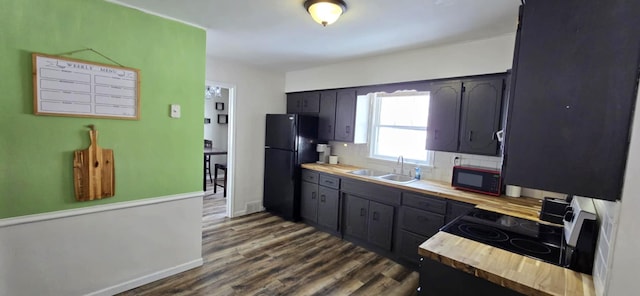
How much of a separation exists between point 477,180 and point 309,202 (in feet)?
7.08

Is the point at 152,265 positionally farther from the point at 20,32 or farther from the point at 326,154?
the point at 326,154

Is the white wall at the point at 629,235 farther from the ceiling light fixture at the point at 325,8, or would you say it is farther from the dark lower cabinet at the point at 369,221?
the dark lower cabinet at the point at 369,221

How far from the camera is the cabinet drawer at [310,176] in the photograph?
3891 mm

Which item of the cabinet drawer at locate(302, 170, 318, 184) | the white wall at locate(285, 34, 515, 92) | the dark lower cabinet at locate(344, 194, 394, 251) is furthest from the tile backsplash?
the white wall at locate(285, 34, 515, 92)

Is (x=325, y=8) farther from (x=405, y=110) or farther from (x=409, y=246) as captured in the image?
(x=409, y=246)

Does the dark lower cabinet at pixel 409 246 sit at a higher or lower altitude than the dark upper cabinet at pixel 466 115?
lower

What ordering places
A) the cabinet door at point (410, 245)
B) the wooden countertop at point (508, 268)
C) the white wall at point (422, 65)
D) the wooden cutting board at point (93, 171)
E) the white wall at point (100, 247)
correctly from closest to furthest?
the wooden countertop at point (508, 268) → the white wall at point (100, 247) → the wooden cutting board at point (93, 171) → the white wall at point (422, 65) → the cabinet door at point (410, 245)

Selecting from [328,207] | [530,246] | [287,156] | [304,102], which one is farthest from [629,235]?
[304,102]

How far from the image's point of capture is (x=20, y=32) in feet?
Answer: 5.81

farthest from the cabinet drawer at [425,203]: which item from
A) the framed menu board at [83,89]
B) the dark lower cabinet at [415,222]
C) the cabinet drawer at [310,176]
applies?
the framed menu board at [83,89]

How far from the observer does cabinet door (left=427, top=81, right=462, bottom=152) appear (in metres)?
2.86

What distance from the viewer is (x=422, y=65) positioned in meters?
3.07

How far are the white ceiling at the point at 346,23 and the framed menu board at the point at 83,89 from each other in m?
0.55

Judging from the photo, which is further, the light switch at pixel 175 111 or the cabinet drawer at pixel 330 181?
the cabinet drawer at pixel 330 181
